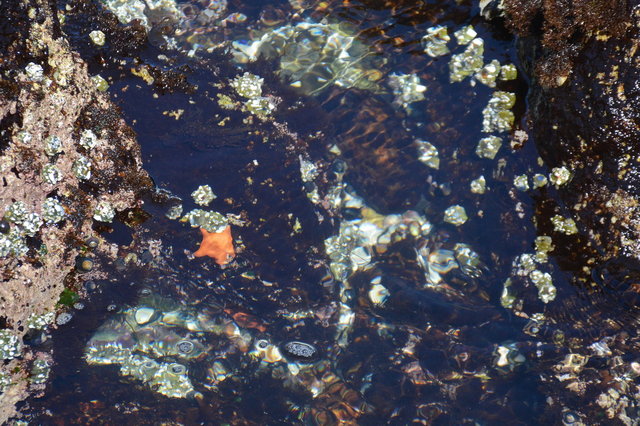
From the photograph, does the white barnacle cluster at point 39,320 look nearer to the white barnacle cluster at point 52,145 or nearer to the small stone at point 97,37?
the white barnacle cluster at point 52,145

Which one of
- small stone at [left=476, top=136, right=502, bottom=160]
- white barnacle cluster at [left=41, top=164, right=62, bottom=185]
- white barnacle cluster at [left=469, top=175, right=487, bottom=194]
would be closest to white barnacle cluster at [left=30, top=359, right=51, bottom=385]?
white barnacle cluster at [left=41, top=164, right=62, bottom=185]

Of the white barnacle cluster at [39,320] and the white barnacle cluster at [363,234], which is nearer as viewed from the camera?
the white barnacle cluster at [39,320]

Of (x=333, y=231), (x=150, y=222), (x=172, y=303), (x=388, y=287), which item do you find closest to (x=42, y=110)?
(x=150, y=222)

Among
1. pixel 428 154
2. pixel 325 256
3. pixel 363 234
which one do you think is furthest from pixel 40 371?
pixel 428 154

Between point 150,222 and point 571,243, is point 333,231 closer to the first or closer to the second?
point 150,222

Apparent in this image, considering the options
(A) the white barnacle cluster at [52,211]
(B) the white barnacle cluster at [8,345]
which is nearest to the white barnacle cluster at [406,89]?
(A) the white barnacle cluster at [52,211]
